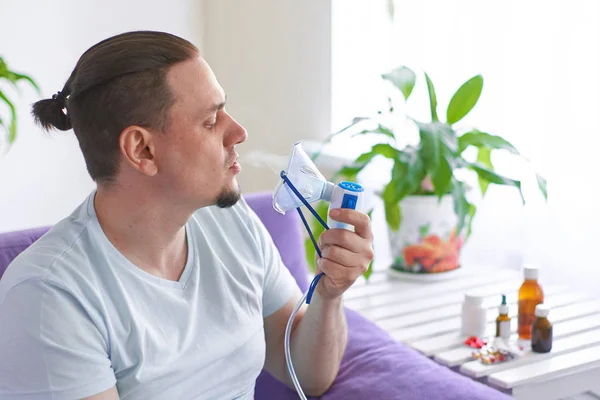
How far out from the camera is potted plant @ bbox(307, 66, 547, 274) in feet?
6.57

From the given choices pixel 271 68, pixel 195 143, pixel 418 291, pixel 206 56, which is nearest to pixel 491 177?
pixel 418 291

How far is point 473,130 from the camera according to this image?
6.74 ft

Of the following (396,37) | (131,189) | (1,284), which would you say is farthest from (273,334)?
(396,37)

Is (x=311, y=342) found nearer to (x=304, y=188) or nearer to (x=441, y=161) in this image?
(x=304, y=188)

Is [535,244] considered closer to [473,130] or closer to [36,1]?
[473,130]

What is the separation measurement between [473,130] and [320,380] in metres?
0.87

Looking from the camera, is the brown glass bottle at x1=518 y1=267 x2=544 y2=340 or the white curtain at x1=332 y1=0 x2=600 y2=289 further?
the white curtain at x1=332 y1=0 x2=600 y2=289

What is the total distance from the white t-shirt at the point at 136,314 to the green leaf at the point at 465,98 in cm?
81

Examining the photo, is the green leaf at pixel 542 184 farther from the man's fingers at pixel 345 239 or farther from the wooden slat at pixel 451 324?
the man's fingers at pixel 345 239

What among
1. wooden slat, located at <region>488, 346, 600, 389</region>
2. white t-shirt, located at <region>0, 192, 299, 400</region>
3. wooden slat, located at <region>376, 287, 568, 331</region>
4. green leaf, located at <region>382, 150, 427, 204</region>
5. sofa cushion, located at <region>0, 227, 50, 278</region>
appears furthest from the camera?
green leaf, located at <region>382, 150, 427, 204</region>

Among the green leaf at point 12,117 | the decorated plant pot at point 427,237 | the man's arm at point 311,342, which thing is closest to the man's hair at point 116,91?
the man's arm at point 311,342

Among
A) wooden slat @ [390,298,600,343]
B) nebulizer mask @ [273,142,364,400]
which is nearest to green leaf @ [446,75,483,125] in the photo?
wooden slat @ [390,298,600,343]

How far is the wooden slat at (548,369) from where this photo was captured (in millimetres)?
1507

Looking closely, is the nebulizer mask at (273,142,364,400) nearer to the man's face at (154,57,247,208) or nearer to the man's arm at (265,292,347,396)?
the man's face at (154,57,247,208)
